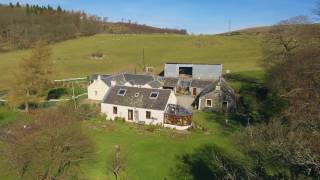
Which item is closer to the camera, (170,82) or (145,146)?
(145,146)

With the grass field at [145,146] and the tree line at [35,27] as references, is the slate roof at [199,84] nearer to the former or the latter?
the grass field at [145,146]

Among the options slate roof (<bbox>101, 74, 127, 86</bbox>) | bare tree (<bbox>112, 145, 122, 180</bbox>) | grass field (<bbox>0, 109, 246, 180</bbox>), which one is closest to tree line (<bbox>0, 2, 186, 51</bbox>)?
slate roof (<bbox>101, 74, 127, 86</bbox>)

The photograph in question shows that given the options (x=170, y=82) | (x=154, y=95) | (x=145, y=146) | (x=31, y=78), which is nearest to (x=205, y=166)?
(x=145, y=146)

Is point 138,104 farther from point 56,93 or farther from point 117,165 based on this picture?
point 56,93

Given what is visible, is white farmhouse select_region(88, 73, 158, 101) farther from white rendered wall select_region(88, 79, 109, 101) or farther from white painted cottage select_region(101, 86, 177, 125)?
white painted cottage select_region(101, 86, 177, 125)

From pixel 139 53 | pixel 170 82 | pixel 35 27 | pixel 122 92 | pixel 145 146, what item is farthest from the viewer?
pixel 35 27
